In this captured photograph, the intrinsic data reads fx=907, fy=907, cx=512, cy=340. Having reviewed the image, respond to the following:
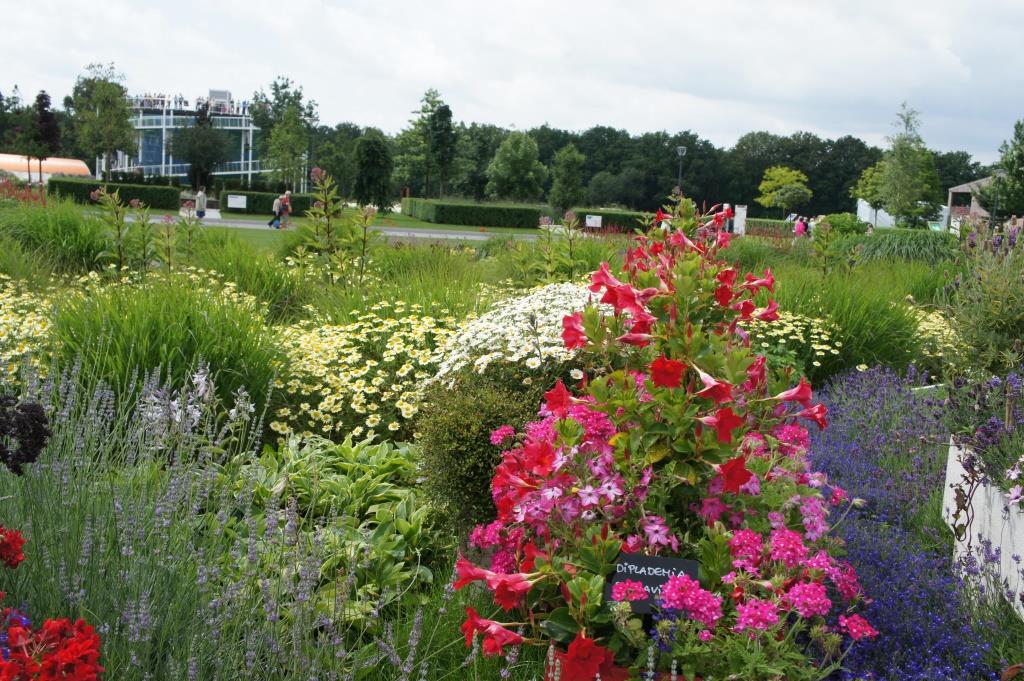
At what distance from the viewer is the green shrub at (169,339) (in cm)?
493

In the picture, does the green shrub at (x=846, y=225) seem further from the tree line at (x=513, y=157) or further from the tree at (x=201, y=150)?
the tree at (x=201, y=150)

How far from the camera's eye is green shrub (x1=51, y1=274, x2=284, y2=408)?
493 centimetres

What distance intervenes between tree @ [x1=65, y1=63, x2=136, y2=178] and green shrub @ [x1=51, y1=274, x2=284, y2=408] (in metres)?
41.8

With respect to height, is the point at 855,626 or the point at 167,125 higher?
the point at 167,125

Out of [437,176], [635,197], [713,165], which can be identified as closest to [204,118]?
[437,176]

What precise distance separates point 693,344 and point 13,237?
31.7ft

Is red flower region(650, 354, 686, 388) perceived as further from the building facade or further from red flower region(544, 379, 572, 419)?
the building facade

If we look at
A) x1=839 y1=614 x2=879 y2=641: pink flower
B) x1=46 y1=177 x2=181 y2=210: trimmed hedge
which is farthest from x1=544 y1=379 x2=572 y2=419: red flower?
x1=46 y1=177 x2=181 y2=210: trimmed hedge

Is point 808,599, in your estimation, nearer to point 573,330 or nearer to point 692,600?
point 692,600

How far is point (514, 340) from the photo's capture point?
458 centimetres

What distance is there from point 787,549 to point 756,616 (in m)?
0.26

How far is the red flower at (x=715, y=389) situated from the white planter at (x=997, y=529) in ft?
4.33

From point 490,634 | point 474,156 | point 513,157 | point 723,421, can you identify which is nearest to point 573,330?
point 723,421

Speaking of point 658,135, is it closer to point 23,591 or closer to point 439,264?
point 439,264
